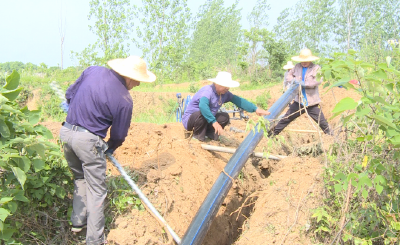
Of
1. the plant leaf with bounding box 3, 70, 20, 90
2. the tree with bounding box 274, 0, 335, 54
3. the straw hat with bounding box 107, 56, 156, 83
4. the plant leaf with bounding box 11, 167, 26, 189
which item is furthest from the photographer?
the tree with bounding box 274, 0, 335, 54

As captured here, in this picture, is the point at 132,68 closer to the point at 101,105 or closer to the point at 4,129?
the point at 101,105

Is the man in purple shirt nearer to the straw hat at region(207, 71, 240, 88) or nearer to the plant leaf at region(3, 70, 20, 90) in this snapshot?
the plant leaf at region(3, 70, 20, 90)

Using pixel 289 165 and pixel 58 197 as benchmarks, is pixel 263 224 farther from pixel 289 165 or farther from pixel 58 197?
pixel 58 197

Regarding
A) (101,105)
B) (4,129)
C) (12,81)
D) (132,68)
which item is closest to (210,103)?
(132,68)

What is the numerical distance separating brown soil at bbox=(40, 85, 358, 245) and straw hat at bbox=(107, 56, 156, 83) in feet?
3.91

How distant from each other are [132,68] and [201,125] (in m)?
2.18

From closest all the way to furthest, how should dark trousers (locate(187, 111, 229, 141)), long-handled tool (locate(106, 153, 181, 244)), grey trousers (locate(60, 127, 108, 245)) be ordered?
grey trousers (locate(60, 127, 108, 245)), long-handled tool (locate(106, 153, 181, 244)), dark trousers (locate(187, 111, 229, 141))

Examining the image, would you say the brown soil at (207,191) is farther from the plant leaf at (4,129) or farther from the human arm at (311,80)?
the plant leaf at (4,129)

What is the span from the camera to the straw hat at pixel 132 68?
9.93 ft

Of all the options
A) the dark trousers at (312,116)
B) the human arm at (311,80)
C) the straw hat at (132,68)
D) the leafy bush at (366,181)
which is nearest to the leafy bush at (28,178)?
the straw hat at (132,68)

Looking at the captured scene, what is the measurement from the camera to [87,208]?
2932 millimetres

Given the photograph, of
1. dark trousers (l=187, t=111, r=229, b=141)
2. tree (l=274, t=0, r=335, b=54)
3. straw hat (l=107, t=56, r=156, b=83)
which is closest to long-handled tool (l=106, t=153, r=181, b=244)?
straw hat (l=107, t=56, r=156, b=83)

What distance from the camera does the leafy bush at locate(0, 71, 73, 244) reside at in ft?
7.47

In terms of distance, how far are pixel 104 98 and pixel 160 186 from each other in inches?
51.0
